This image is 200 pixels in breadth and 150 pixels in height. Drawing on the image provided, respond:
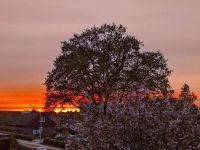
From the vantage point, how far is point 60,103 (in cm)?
6694

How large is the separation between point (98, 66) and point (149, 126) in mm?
49449

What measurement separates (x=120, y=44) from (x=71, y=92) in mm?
9695

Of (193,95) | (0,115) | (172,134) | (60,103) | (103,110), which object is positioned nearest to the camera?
(172,134)

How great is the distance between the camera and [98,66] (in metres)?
63.9

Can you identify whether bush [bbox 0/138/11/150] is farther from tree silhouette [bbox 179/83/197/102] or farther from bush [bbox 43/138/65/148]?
bush [bbox 43/138/65/148]

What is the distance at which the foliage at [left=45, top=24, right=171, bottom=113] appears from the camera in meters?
63.0

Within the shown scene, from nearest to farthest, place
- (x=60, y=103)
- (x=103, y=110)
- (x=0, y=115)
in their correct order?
(x=103, y=110) → (x=60, y=103) → (x=0, y=115)

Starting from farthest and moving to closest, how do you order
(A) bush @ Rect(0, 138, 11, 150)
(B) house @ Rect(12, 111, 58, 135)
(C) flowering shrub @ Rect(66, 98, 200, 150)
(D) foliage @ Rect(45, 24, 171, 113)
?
(B) house @ Rect(12, 111, 58, 135), (D) foliage @ Rect(45, 24, 171, 113), (A) bush @ Rect(0, 138, 11, 150), (C) flowering shrub @ Rect(66, 98, 200, 150)

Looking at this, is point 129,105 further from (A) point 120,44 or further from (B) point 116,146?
(A) point 120,44

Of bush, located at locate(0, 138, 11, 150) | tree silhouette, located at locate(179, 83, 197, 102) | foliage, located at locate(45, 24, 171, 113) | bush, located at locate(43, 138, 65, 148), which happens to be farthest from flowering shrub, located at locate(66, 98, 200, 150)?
bush, located at locate(43, 138, 65, 148)

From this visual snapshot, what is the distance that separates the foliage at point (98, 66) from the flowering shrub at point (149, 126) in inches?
1814

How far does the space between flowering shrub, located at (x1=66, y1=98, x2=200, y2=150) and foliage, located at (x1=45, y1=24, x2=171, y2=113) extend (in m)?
46.1

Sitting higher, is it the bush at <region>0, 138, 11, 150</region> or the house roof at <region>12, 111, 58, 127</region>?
the house roof at <region>12, 111, 58, 127</region>

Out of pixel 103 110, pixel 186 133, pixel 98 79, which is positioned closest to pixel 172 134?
pixel 186 133
